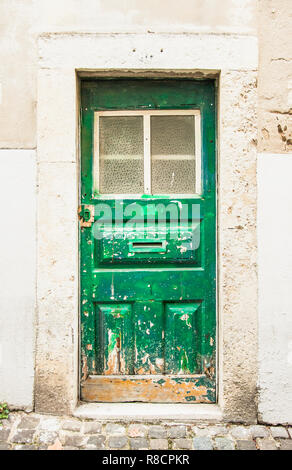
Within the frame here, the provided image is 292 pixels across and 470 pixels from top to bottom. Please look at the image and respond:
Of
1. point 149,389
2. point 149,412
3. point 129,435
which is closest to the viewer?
point 129,435

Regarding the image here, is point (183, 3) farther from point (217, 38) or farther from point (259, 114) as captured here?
point (259, 114)

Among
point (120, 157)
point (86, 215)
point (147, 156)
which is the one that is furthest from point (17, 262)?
point (147, 156)

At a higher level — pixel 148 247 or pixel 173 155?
pixel 173 155

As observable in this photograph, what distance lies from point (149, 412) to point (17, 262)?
135 cm

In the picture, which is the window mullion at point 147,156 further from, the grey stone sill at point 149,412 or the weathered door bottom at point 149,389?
the grey stone sill at point 149,412

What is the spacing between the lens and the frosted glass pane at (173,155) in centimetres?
276

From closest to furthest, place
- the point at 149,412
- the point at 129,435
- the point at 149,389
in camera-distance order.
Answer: the point at 129,435
the point at 149,412
the point at 149,389

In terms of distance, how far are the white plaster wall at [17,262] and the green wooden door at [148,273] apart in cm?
36

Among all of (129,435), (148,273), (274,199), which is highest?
(274,199)

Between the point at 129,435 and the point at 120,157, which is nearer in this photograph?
the point at 129,435

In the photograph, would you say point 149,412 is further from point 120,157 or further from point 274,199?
point 120,157

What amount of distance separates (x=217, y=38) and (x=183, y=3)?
1.09 ft

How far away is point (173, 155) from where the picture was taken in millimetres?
2770

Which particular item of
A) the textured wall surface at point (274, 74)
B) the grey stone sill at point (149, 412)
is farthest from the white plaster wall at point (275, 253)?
the grey stone sill at point (149, 412)
